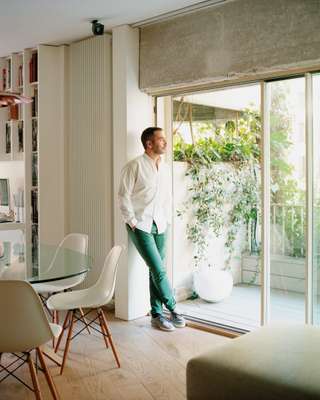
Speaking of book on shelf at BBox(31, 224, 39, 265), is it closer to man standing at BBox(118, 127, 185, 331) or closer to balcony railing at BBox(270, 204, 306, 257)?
man standing at BBox(118, 127, 185, 331)

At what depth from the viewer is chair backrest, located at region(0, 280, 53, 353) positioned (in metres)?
2.41

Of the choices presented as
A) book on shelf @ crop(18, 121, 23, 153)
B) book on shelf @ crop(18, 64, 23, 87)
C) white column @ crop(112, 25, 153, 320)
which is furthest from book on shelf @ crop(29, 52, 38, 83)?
white column @ crop(112, 25, 153, 320)

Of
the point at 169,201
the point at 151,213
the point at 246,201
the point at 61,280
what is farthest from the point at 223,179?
the point at 61,280

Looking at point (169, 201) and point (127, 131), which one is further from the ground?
point (127, 131)

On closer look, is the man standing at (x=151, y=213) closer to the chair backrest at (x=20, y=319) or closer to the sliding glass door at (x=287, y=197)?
the sliding glass door at (x=287, y=197)

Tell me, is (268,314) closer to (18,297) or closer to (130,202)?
(130,202)

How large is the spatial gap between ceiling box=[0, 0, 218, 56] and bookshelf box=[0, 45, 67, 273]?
0.29 meters

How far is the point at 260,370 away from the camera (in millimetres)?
2203

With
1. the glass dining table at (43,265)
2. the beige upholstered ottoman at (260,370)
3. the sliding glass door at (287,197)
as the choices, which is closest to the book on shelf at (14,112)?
the glass dining table at (43,265)

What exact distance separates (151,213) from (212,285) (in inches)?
47.7

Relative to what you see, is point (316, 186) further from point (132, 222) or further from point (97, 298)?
point (97, 298)

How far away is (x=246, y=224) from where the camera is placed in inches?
213

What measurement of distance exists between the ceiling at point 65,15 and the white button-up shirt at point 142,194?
1.16 metres

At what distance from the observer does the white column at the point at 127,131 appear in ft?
14.7
